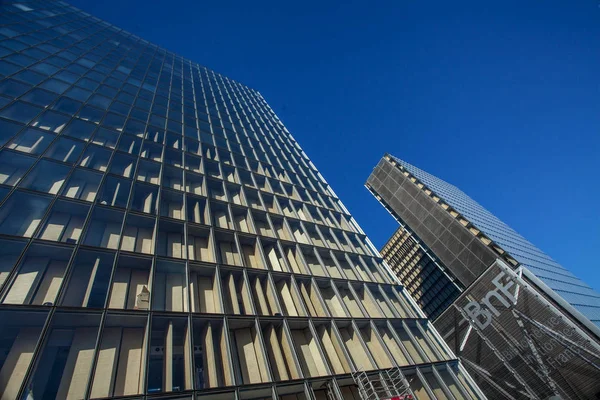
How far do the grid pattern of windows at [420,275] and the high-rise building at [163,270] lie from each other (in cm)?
5468

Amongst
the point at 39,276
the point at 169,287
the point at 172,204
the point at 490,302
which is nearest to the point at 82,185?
the point at 172,204

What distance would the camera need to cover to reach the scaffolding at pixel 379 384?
442 inches

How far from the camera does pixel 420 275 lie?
278ft

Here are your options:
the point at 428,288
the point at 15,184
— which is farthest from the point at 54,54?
the point at 428,288

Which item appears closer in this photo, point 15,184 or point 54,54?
point 15,184

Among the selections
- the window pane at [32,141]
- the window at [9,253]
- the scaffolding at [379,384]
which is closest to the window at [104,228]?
the window at [9,253]

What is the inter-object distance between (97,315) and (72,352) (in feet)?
3.84

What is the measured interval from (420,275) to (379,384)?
266 feet

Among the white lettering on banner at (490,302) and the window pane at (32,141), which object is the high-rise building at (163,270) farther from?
the white lettering on banner at (490,302)

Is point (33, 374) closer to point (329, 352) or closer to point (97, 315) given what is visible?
point (97, 315)

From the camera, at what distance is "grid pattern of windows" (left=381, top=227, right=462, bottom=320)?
74500 mm

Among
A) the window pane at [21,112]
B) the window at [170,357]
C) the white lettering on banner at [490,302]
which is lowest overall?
the white lettering on banner at [490,302]

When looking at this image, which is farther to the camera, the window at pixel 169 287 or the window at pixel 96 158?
the window at pixel 96 158

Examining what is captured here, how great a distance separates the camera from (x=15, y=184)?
1215 cm
